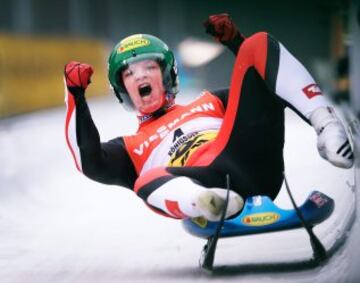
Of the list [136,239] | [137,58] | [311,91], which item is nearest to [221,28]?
[137,58]

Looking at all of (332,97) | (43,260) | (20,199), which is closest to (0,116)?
(332,97)

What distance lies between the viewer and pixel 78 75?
277cm

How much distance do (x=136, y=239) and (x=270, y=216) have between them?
1.10m

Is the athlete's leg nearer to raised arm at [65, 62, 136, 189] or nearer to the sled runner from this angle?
the sled runner

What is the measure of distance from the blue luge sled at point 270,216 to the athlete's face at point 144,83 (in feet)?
1.74

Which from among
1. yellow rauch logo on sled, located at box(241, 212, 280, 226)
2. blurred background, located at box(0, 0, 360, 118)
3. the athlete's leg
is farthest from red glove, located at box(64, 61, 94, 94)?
blurred background, located at box(0, 0, 360, 118)

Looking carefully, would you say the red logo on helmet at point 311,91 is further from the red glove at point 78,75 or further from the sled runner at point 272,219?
the red glove at point 78,75

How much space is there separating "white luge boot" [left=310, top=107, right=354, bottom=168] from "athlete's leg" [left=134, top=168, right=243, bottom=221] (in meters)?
0.32

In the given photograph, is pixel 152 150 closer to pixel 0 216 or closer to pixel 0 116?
pixel 0 216

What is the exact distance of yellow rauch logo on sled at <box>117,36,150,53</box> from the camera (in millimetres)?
2988

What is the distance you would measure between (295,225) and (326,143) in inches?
12.2

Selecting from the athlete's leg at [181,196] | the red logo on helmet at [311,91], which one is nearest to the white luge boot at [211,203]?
the athlete's leg at [181,196]

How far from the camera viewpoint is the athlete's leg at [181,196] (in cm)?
250

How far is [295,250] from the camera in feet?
9.52
